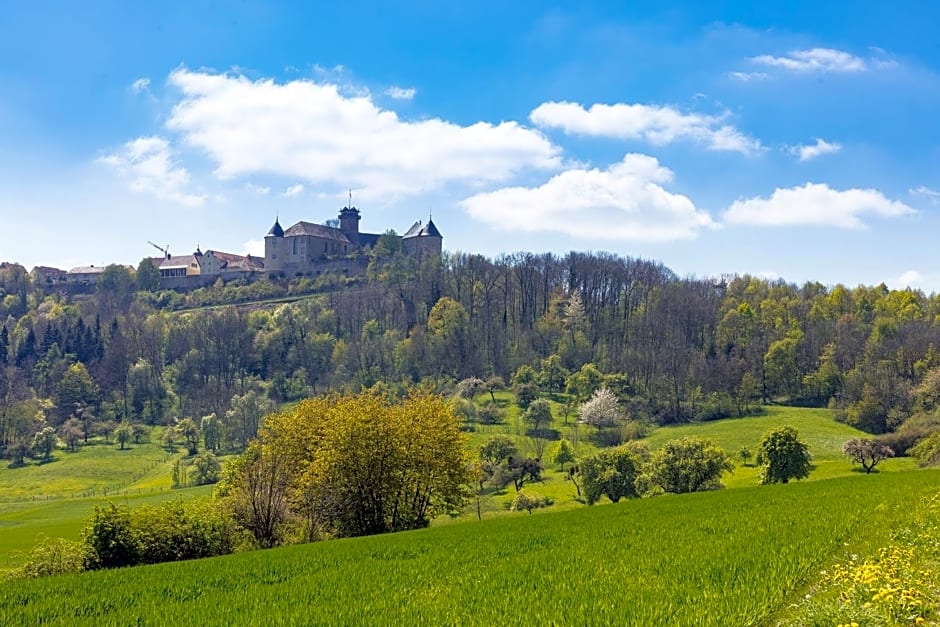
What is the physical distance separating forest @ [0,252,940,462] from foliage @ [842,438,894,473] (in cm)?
1562

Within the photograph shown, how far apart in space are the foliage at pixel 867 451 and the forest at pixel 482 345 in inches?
615

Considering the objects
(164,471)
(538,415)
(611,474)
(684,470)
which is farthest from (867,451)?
(164,471)

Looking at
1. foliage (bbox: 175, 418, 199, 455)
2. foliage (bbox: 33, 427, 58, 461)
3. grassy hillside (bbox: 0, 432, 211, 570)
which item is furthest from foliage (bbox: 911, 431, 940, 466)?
foliage (bbox: 33, 427, 58, 461)

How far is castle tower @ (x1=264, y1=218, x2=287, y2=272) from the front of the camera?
189m

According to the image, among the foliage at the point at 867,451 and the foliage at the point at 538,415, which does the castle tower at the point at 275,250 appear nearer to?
the foliage at the point at 538,415

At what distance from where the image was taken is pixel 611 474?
57.6 meters

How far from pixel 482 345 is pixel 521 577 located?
4855 inches

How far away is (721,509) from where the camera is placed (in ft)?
88.4

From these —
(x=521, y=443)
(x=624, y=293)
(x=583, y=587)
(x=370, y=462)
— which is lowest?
(x=521, y=443)

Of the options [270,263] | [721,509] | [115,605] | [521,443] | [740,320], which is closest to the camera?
[115,605]

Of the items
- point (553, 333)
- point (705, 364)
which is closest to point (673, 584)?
point (705, 364)

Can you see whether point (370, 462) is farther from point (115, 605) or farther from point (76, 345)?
point (76, 345)

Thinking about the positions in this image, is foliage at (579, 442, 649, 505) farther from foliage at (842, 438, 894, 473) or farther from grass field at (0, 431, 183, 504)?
grass field at (0, 431, 183, 504)

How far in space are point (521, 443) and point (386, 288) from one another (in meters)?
78.3
